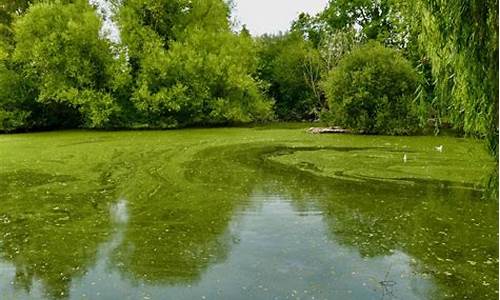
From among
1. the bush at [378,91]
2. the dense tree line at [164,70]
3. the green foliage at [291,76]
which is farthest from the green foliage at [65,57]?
the green foliage at [291,76]

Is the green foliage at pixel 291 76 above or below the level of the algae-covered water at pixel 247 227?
above

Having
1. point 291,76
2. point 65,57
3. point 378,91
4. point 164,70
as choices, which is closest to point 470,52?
point 378,91

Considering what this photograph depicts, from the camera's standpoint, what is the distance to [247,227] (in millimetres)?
9258

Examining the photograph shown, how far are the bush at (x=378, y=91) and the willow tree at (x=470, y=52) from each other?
19.0 metres

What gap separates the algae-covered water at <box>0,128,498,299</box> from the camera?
6609 mm

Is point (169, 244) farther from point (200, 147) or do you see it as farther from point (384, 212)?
point (200, 147)

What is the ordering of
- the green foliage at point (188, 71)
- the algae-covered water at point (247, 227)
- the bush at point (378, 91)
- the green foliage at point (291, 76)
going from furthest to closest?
the green foliage at point (291, 76)
the green foliage at point (188, 71)
the bush at point (378, 91)
the algae-covered water at point (247, 227)

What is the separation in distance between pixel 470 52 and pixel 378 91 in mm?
19986

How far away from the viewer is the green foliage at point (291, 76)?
39375 mm

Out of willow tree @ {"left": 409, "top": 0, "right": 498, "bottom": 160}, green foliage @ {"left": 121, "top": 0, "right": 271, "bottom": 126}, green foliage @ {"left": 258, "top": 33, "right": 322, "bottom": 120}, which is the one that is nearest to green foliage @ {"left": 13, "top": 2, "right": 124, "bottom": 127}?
green foliage @ {"left": 121, "top": 0, "right": 271, "bottom": 126}

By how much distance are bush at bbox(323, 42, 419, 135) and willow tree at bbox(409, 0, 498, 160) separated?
19.0 m

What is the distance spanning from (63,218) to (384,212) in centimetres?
600

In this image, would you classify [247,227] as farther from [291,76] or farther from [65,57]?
[291,76]

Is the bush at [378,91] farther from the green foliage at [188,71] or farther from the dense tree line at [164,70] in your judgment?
the green foliage at [188,71]
